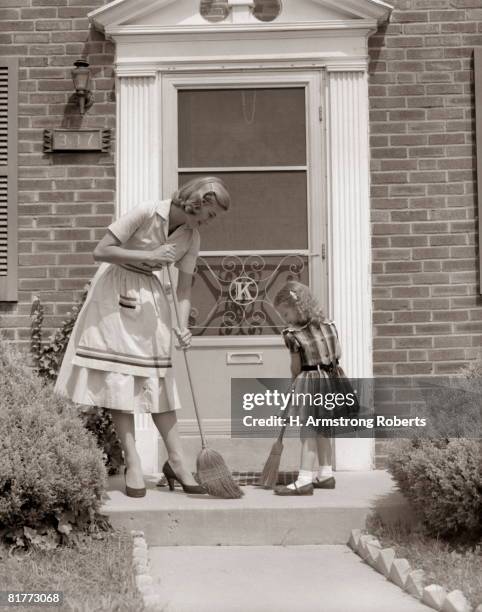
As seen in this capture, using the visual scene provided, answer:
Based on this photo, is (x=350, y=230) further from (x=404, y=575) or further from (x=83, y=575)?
(x=83, y=575)

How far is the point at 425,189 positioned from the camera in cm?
593

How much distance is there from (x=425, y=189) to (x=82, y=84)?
2433 millimetres

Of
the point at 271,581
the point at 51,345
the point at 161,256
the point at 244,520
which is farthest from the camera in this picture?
the point at 51,345

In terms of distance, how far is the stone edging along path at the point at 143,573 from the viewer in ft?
10.5

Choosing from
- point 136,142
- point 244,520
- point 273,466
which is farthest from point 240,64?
point 244,520

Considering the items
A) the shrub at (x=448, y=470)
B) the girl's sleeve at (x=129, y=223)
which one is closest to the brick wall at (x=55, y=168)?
the girl's sleeve at (x=129, y=223)

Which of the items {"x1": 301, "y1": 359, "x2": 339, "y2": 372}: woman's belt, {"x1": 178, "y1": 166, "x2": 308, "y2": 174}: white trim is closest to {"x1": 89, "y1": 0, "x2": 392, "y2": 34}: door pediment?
{"x1": 178, "y1": 166, "x2": 308, "y2": 174}: white trim

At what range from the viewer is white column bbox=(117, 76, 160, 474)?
5883mm

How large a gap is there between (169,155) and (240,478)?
2260 millimetres

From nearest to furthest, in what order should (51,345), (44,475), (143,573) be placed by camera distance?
(143,573) < (44,475) < (51,345)

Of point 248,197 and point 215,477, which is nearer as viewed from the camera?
point 215,477

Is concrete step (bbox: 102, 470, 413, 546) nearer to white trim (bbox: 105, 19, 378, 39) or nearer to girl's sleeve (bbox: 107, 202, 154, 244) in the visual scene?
girl's sleeve (bbox: 107, 202, 154, 244)

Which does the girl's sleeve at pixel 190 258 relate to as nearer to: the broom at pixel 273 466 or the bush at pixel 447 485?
the broom at pixel 273 466

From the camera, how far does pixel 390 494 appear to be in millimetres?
4641
